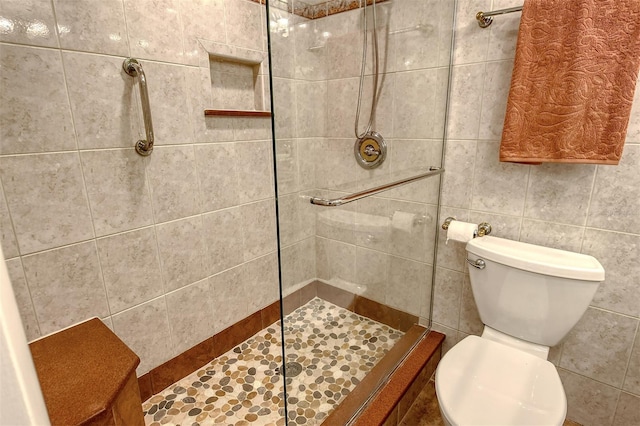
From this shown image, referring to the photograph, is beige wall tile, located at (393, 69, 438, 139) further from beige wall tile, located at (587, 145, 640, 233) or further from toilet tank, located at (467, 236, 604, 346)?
beige wall tile, located at (587, 145, 640, 233)

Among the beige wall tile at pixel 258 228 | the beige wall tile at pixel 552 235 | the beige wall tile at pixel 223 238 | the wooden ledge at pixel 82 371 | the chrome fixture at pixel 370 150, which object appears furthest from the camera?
the beige wall tile at pixel 258 228

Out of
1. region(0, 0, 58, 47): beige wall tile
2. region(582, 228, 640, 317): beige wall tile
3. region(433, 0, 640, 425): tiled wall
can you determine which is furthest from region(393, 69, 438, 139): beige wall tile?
region(0, 0, 58, 47): beige wall tile

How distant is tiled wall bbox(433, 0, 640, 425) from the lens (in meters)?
1.26

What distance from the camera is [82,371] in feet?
3.37

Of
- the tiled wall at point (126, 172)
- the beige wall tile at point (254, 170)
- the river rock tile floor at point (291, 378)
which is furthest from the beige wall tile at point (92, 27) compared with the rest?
the river rock tile floor at point (291, 378)

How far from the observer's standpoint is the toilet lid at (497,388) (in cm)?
103

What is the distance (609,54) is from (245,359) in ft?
6.70

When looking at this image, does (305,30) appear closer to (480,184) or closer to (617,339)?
(480,184)

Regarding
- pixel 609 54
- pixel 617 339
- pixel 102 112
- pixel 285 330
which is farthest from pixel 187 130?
pixel 617 339

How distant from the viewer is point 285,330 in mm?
1065

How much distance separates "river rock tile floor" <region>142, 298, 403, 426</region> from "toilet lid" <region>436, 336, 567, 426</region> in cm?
39

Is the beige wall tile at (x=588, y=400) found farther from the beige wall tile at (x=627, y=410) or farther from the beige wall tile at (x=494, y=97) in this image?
the beige wall tile at (x=494, y=97)

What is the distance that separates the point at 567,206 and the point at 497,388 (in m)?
0.76

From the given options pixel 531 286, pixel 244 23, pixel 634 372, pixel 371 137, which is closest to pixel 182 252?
pixel 371 137
